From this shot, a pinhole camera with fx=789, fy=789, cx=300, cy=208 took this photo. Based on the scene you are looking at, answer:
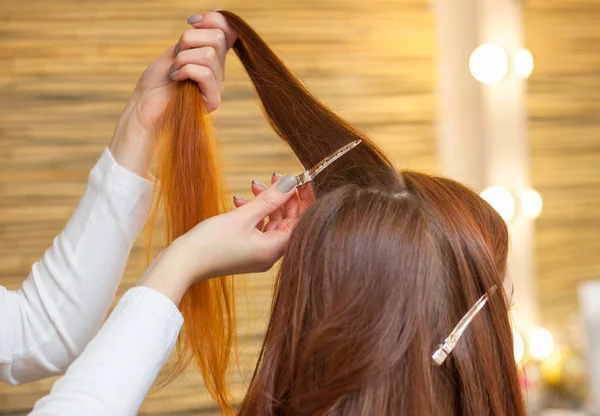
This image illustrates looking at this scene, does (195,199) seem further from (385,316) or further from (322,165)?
(385,316)

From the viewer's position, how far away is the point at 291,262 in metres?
0.81

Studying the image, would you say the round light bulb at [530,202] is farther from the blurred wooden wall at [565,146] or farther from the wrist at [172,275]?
the wrist at [172,275]

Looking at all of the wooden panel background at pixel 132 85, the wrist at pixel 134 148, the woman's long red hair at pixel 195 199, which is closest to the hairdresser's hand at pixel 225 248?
the woman's long red hair at pixel 195 199

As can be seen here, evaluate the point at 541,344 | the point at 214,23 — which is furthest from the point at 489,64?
the point at 214,23

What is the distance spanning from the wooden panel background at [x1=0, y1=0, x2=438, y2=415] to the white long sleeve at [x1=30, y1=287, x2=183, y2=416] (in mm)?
925

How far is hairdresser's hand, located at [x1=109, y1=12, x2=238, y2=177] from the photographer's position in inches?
40.9

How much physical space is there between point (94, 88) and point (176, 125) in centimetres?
81

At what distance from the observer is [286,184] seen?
878 mm

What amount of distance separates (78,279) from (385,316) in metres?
0.50

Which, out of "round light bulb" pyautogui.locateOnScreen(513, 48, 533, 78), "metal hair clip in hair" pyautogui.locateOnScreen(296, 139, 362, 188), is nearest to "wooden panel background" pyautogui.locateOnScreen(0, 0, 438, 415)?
"round light bulb" pyautogui.locateOnScreen(513, 48, 533, 78)

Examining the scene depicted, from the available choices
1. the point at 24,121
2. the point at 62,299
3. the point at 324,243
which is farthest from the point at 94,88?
the point at 324,243

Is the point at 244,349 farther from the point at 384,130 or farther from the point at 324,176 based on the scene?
the point at 324,176

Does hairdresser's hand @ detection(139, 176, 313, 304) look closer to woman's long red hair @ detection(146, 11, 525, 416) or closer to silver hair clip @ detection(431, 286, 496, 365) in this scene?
woman's long red hair @ detection(146, 11, 525, 416)

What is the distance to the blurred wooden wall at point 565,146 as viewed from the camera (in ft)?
6.42
